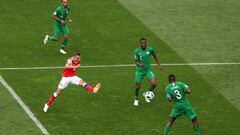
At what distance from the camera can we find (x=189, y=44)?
3694 cm

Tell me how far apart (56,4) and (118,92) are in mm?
11591

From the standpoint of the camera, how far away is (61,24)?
1379 inches

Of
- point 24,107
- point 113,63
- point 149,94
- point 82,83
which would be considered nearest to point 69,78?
point 82,83

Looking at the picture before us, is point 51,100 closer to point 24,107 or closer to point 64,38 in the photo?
point 24,107

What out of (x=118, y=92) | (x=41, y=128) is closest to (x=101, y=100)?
(x=118, y=92)

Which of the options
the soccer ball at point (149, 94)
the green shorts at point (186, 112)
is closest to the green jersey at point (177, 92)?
the green shorts at point (186, 112)

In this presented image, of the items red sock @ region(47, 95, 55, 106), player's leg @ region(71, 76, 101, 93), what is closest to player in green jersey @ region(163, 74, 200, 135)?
player's leg @ region(71, 76, 101, 93)

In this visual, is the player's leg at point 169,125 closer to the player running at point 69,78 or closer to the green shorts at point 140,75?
the green shorts at point 140,75

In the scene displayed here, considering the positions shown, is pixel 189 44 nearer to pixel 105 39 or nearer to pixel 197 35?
pixel 197 35

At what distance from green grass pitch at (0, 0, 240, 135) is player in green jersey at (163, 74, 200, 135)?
2.78 feet

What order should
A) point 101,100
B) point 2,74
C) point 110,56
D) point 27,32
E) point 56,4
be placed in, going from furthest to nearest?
point 56,4 → point 27,32 → point 110,56 → point 2,74 → point 101,100

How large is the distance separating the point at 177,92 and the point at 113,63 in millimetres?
8604

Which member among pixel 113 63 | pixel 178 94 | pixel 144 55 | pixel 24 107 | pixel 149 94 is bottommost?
pixel 113 63

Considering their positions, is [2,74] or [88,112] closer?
[88,112]
